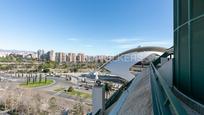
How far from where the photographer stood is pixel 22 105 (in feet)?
82.2

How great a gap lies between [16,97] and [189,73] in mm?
28450

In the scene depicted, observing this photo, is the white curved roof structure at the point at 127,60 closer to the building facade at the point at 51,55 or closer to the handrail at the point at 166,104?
the handrail at the point at 166,104

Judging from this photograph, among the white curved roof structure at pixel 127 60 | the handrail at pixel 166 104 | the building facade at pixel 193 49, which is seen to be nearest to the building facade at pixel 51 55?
the white curved roof structure at pixel 127 60

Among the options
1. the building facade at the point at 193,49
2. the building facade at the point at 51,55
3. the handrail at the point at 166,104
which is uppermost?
the building facade at the point at 51,55

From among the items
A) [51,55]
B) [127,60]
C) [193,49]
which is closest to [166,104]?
[193,49]

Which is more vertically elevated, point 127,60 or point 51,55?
point 51,55

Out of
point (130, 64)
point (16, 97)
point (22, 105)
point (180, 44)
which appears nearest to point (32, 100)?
point (22, 105)

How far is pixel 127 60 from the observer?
69.6 ft

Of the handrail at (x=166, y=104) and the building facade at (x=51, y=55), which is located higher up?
the building facade at (x=51, y=55)

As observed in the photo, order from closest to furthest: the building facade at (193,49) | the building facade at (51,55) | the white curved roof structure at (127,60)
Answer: the building facade at (193,49) → the white curved roof structure at (127,60) → the building facade at (51,55)

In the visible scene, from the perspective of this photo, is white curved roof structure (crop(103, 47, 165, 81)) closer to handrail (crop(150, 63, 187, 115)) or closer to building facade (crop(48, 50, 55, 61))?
handrail (crop(150, 63, 187, 115))

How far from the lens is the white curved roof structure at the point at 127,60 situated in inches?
814

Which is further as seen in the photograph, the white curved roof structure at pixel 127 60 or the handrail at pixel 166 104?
the white curved roof structure at pixel 127 60

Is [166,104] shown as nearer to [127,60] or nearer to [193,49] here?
[193,49]
